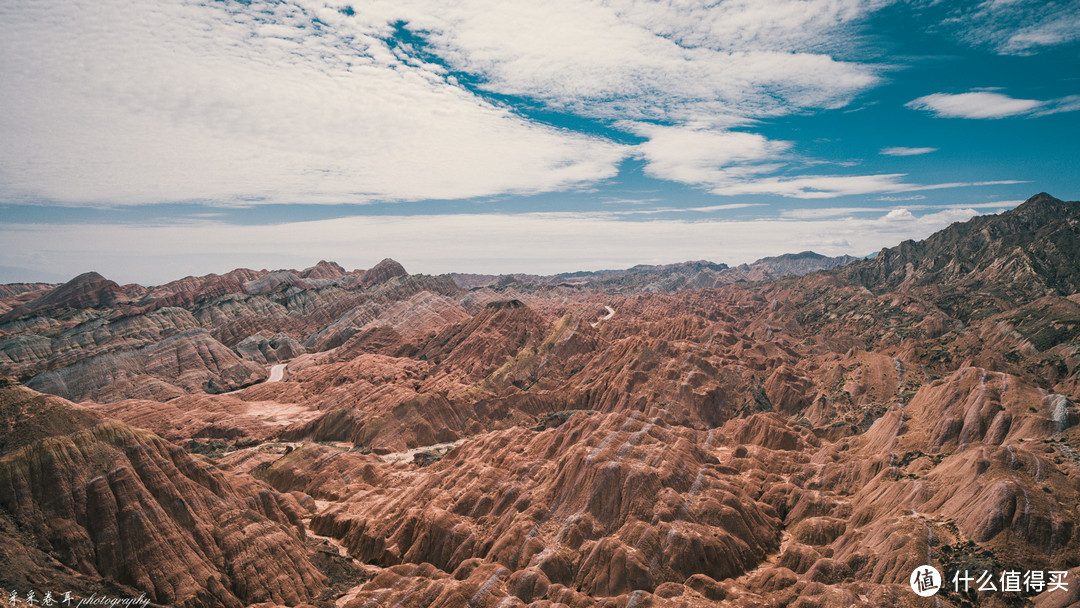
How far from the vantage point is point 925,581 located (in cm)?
3781

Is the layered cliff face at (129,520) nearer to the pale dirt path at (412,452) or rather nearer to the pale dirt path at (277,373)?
the pale dirt path at (412,452)

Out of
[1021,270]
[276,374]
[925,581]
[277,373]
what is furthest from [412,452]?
[1021,270]

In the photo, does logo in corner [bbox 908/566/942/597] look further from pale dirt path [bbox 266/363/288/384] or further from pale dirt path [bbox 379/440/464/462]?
pale dirt path [bbox 266/363/288/384]

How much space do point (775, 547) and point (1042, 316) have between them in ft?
380

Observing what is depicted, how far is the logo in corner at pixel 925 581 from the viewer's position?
37.3 m

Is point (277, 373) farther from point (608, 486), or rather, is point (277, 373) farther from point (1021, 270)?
point (1021, 270)

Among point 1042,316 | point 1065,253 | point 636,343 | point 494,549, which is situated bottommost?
point 494,549

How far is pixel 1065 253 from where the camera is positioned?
162 meters

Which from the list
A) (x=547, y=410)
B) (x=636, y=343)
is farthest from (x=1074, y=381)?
(x=547, y=410)

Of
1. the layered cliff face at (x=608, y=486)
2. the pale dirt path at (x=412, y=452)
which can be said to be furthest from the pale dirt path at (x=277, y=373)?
the pale dirt path at (x=412, y=452)

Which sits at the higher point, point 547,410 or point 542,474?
point 542,474

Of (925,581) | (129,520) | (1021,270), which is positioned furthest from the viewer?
(1021,270)

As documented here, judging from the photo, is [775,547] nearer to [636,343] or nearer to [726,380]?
[726,380]

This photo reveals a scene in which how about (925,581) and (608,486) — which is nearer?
(925,581)
